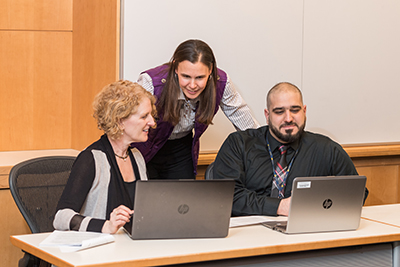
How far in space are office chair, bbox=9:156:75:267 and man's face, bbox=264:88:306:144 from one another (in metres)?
1.05

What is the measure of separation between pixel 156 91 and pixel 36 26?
4.57 feet

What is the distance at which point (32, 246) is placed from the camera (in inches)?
69.6

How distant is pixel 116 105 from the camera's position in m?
2.26

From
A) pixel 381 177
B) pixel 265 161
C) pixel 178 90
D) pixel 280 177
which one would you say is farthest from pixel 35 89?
pixel 381 177

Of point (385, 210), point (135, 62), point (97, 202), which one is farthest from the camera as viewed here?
point (135, 62)

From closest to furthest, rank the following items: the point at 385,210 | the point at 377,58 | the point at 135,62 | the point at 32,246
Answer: the point at 32,246 < the point at 385,210 < the point at 135,62 < the point at 377,58

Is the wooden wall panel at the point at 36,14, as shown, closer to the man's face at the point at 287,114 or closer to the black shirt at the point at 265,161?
the black shirt at the point at 265,161

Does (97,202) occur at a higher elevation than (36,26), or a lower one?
lower

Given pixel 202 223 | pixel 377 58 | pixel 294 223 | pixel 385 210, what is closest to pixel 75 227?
pixel 202 223

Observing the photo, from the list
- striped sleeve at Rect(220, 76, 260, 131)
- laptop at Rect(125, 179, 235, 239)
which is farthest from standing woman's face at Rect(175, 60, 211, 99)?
laptop at Rect(125, 179, 235, 239)

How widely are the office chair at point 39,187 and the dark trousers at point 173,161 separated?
56 centimetres

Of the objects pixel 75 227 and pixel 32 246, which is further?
pixel 75 227

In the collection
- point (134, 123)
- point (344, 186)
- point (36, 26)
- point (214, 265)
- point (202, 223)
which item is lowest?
point (214, 265)

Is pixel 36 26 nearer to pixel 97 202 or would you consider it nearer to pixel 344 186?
pixel 97 202
